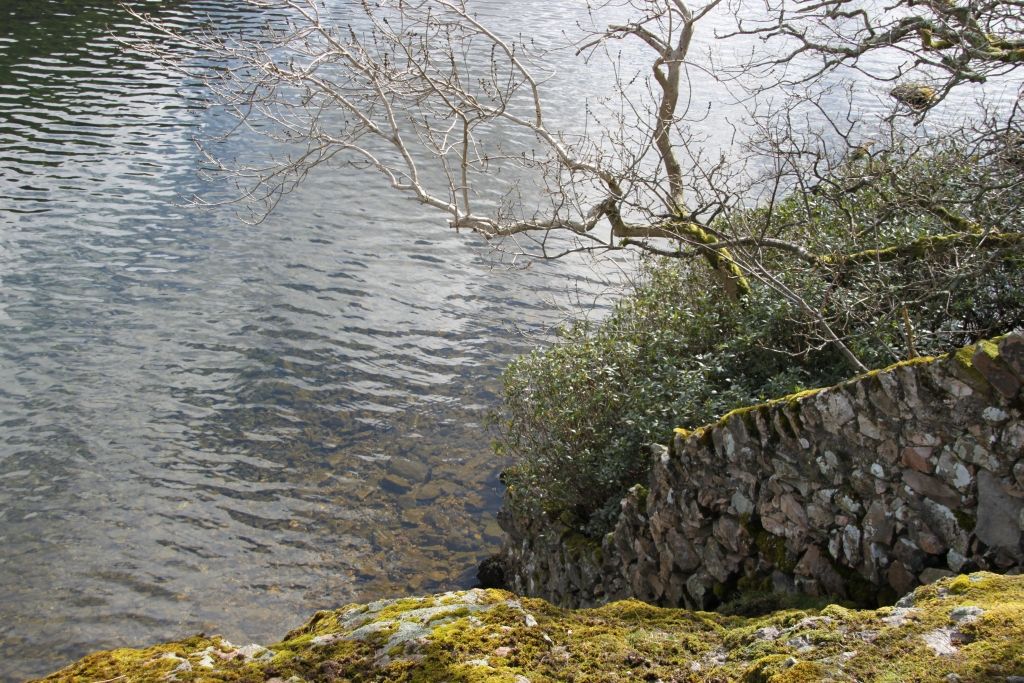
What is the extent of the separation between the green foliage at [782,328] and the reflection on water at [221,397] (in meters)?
2.59

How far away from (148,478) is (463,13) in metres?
7.11

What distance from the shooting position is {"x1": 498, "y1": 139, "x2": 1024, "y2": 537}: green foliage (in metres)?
7.04

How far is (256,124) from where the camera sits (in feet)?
79.2

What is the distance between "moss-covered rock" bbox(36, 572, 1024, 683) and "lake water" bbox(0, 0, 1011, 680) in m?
5.89

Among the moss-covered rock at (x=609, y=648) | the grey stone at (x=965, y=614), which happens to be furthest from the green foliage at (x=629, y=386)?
the grey stone at (x=965, y=614)

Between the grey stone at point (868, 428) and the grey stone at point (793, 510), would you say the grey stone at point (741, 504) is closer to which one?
the grey stone at point (793, 510)

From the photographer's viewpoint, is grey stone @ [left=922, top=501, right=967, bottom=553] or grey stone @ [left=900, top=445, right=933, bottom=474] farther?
grey stone @ [left=900, top=445, right=933, bottom=474]

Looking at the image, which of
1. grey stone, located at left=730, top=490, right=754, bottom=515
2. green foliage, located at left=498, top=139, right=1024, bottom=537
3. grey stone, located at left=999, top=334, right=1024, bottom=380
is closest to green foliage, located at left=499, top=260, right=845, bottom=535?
green foliage, located at left=498, top=139, right=1024, bottom=537

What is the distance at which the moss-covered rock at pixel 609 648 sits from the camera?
10.4 feet

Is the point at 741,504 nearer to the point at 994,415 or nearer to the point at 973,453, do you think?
the point at 973,453

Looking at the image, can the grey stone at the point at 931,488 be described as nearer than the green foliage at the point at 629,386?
Yes

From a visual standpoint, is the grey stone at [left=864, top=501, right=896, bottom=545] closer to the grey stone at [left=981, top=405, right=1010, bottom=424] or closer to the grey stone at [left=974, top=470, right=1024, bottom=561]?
the grey stone at [left=974, top=470, right=1024, bottom=561]

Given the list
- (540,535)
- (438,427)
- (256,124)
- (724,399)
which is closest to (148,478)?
(438,427)

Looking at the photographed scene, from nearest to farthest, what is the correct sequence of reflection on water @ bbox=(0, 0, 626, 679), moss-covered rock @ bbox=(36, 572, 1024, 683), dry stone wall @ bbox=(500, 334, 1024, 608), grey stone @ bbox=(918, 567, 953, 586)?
moss-covered rock @ bbox=(36, 572, 1024, 683) < dry stone wall @ bbox=(500, 334, 1024, 608) < grey stone @ bbox=(918, 567, 953, 586) < reflection on water @ bbox=(0, 0, 626, 679)
